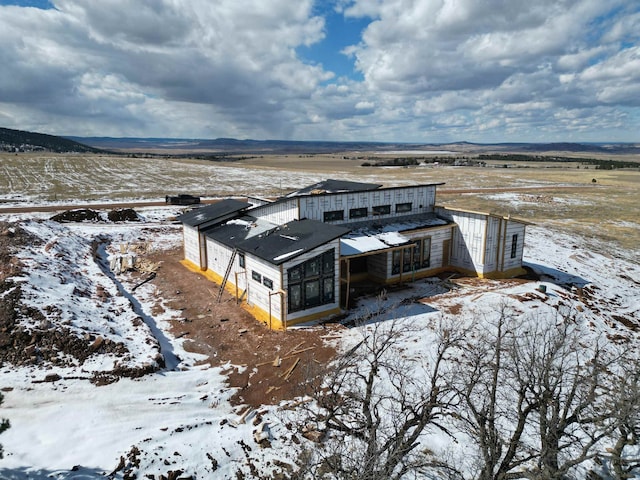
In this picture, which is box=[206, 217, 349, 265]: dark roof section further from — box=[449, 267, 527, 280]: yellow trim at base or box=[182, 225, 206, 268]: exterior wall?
box=[449, 267, 527, 280]: yellow trim at base

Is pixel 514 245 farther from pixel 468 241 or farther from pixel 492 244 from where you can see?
pixel 468 241

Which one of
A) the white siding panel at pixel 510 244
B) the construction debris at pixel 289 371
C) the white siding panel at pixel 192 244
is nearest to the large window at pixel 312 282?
the construction debris at pixel 289 371

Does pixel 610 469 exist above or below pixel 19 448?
below

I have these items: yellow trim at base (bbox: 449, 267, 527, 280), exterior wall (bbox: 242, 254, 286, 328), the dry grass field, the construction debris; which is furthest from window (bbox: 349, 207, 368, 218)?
the dry grass field

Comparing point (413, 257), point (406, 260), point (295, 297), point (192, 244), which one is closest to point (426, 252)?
point (413, 257)

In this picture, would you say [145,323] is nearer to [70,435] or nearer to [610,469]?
[70,435]

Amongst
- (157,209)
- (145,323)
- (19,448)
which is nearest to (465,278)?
(145,323)

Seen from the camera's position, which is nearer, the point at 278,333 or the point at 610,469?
the point at 610,469

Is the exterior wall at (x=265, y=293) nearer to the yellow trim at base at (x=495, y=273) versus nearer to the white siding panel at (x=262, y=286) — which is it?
the white siding panel at (x=262, y=286)
